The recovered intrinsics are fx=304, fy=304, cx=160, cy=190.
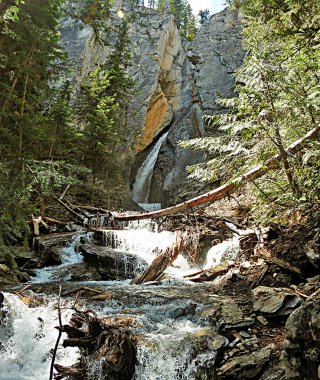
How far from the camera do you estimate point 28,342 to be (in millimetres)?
6152

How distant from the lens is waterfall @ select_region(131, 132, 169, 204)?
2809cm

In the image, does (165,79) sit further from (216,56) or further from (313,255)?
(313,255)

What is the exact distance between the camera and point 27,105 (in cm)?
898

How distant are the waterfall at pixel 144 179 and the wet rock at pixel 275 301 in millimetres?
22147

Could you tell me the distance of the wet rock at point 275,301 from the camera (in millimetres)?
5230

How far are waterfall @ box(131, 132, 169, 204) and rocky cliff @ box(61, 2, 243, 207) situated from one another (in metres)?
0.52

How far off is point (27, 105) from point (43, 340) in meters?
6.41

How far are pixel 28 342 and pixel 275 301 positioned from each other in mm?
4911

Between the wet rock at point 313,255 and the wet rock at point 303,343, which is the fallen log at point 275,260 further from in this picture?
the wet rock at point 303,343

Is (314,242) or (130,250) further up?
(314,242)

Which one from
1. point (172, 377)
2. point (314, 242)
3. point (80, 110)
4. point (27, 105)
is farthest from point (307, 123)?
point (80, 110)

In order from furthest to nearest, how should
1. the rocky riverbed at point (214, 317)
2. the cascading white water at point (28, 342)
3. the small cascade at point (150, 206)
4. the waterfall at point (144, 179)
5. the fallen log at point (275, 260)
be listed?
the waterfall at point (144, 179)
the small cascade at point (150, 206)
the fallen log at point (275, 260)
the cascading white water at point (28, 342)
the rocky riverbed at point (214, 317)

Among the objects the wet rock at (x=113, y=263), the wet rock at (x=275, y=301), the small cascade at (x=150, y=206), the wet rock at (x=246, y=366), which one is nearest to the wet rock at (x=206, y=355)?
the wet rock at (x=246, y=366)

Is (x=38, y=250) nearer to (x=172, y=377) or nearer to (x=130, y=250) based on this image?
(x=130, y=250)
